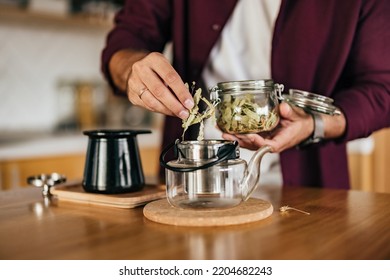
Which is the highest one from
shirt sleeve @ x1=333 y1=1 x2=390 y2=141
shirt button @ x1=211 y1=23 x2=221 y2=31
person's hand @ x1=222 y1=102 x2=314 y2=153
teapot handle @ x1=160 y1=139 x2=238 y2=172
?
shirt button @ x1=211 y1=23 x2=221 y2=31

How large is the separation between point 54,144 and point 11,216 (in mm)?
1754

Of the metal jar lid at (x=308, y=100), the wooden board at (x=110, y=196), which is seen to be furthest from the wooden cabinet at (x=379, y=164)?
the wooden board at (x=110, y=196)

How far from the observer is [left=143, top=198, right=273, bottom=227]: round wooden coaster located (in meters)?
0.83

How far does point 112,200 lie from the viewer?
3.30 ft

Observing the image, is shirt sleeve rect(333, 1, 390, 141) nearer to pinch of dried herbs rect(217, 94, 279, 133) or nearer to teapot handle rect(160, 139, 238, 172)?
pinch of dried herbs rect(217, 94, 279, 133)

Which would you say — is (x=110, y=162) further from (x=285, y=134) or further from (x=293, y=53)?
(x=293, y=53)

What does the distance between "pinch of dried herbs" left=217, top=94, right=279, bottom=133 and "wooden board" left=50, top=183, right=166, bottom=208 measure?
0.21m

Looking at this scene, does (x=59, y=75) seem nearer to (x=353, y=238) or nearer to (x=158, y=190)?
(x=158, y=190)

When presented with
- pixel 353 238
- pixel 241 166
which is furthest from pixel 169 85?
pixel 353 238

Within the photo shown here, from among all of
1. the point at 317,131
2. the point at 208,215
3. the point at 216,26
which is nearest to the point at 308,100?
the point at 317,131

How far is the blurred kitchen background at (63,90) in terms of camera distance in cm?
280

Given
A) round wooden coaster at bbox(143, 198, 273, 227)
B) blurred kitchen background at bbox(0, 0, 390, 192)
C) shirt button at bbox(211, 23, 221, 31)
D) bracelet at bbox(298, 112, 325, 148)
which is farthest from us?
blurred kitchen background at bbox(0, 0, 390, 192)

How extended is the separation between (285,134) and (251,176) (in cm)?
20

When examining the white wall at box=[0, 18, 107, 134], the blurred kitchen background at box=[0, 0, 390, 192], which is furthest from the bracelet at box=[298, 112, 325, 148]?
the white wall at box=[0, 18, 107, 134]
